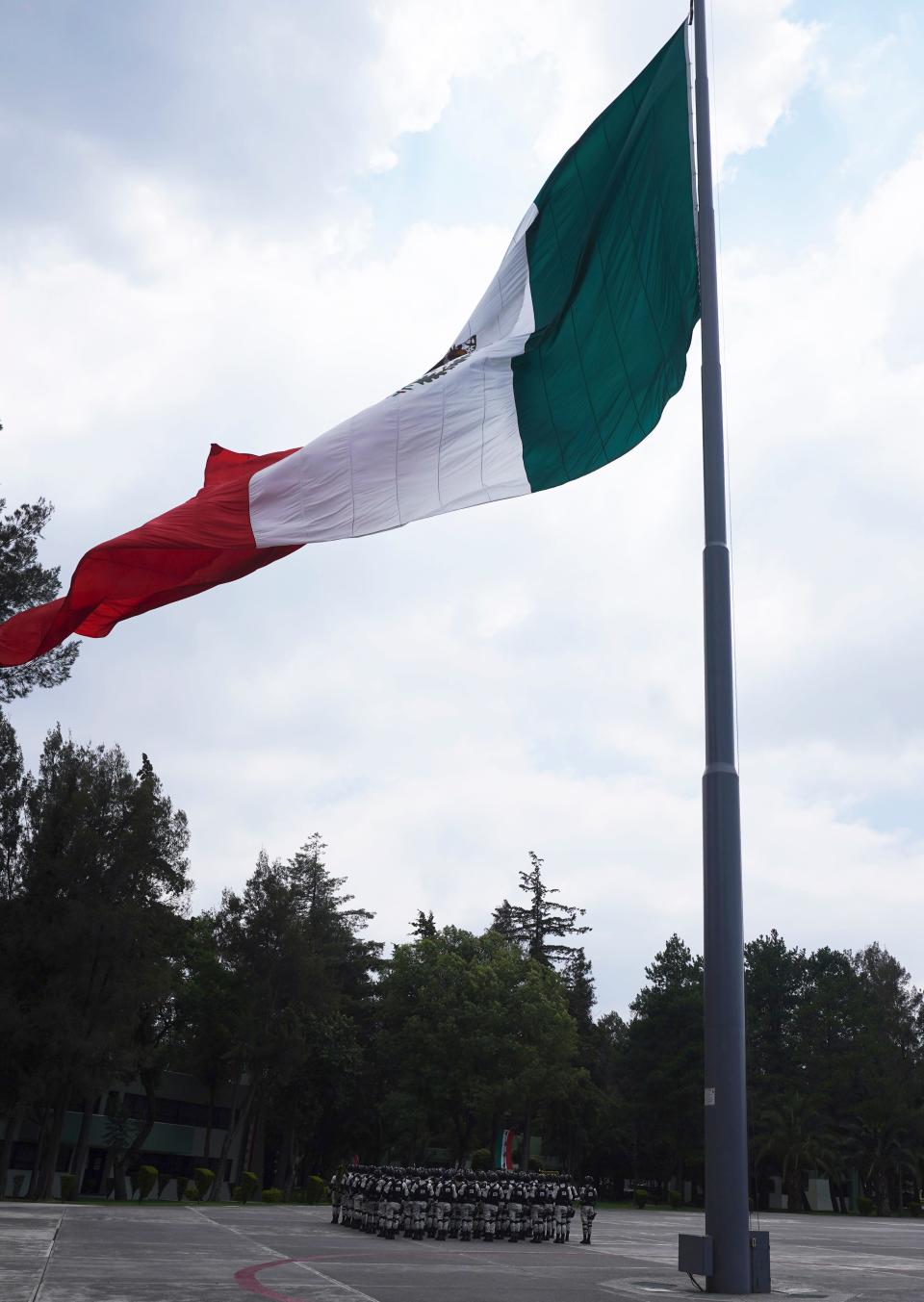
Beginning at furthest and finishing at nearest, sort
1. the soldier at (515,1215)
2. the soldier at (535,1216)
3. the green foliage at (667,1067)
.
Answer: the green foliage at (667,1067)
the soldier at (535,1216)
the soldier at (515,1215)

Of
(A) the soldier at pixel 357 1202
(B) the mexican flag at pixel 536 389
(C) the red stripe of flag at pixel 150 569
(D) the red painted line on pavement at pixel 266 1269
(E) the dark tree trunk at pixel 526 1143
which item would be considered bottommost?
(D) the red painted line on pavement at pixel 266 1269

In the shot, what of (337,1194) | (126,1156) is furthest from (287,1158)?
(337,1194)

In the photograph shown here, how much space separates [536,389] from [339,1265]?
12.3m

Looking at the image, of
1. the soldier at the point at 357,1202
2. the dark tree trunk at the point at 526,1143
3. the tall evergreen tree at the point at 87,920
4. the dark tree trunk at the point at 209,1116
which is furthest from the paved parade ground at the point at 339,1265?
the dark tree trunk at the point at 209,1116

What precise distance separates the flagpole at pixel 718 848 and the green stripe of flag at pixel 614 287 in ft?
1.66

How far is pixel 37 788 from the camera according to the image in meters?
45.6

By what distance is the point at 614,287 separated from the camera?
520 inches

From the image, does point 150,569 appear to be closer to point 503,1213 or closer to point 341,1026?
point 503,1213

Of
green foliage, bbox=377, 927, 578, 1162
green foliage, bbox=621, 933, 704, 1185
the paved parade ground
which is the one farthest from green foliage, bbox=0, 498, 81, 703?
green foliage, bbox=621, 933, 704, 1185

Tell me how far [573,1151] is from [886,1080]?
24922 millimetres

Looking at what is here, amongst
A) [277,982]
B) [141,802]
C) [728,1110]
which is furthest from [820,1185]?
[728,1110]

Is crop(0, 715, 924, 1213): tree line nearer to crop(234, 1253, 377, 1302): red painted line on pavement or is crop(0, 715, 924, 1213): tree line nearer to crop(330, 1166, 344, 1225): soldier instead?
crop(330, 1166, 344, 1225): soldier

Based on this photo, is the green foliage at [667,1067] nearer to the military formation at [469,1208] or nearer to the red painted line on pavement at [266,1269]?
the military formation at [469,1208]

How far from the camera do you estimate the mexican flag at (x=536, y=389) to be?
1274 centimetres
